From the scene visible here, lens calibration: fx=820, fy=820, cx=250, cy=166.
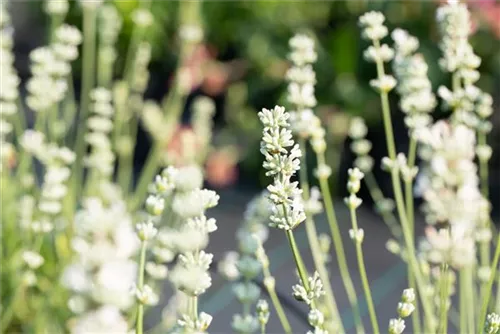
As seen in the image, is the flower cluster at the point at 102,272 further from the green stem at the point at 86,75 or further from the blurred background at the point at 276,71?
the blurred background at the point at 276,71

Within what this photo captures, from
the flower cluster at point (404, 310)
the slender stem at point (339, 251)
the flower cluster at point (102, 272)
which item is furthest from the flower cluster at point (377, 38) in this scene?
the flower cluster at point (102, 272)

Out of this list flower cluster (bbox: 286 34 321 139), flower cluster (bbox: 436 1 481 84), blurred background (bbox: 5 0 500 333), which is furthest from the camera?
blurred background (bbox: 5 0 500 333)

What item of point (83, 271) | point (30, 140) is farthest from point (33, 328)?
point (83, 271)

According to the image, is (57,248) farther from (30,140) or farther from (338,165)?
(338,165)

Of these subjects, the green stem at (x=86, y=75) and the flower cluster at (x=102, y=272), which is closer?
the flower cluster at (x=102, y=272)

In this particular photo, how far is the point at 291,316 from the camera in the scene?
5.34 feet

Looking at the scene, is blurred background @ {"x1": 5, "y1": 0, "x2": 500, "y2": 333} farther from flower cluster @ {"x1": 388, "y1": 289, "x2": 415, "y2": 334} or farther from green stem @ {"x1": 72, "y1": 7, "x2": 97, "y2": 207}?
flower cluster @ {"x1": 388, "y1": 289, "x2": 415, "y2": 334}

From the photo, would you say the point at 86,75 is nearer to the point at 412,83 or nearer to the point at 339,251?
the point at 339,251

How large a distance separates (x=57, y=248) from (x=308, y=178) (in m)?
1.12

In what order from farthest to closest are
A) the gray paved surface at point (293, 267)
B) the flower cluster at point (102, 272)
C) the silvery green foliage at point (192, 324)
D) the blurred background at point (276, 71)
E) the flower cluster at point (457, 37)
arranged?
the blurred background at point (276, 71)
the gray paved surface at point (293, 267)
the flower cluster at point (457, 37)
the silvery green foliage at point (192, 324)
the flower cluster at point (102, 272)

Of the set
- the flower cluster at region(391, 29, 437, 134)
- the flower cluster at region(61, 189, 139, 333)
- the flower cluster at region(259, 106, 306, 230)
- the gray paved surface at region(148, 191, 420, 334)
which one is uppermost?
the gray paved surface at region(148, 191, 420, 334)

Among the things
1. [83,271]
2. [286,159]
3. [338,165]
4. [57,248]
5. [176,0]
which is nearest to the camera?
[83,271]

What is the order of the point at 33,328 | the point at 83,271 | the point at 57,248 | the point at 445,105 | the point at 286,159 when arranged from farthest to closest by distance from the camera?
1. the point at 57,248
2. the point at 33,328
3. the point at 445,105
4. the point at 286,159
5. the point at 83,271

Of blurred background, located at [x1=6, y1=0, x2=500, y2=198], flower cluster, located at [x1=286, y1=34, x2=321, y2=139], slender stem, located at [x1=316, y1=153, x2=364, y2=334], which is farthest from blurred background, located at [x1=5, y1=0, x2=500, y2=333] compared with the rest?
flower cluster, located at [x1=286, y1=34, x2=321, y2=139]
